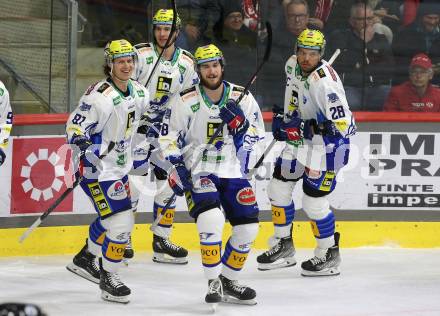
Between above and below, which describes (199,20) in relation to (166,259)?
above

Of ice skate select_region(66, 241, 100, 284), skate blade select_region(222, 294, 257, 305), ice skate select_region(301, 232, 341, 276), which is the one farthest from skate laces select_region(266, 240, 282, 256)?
ice skate select_region(66, 241, 100, 284)

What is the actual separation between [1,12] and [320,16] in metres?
2.33

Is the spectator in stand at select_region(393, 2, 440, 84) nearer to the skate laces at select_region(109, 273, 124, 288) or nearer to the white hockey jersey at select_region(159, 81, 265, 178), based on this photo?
the white hockey jersey at select_region(159, 81, 265, 178)

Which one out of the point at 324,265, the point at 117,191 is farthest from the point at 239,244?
the point at 324,265

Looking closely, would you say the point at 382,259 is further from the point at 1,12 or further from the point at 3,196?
the point at 1,12

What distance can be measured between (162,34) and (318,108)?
1233 millimetres

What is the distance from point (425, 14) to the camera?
7609 mm

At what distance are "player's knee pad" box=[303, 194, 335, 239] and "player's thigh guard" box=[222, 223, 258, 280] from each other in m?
0.89

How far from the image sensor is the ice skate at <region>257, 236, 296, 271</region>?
6703 mm

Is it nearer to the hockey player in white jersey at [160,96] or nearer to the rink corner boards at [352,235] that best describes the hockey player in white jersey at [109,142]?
the hockey player in white jersey at [160,96]

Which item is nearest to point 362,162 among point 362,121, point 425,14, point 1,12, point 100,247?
point 362,121

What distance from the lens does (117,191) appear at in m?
5.71

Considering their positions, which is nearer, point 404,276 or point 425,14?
point 404,276

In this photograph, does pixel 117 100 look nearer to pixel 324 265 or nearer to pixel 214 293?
pixel 214 293
